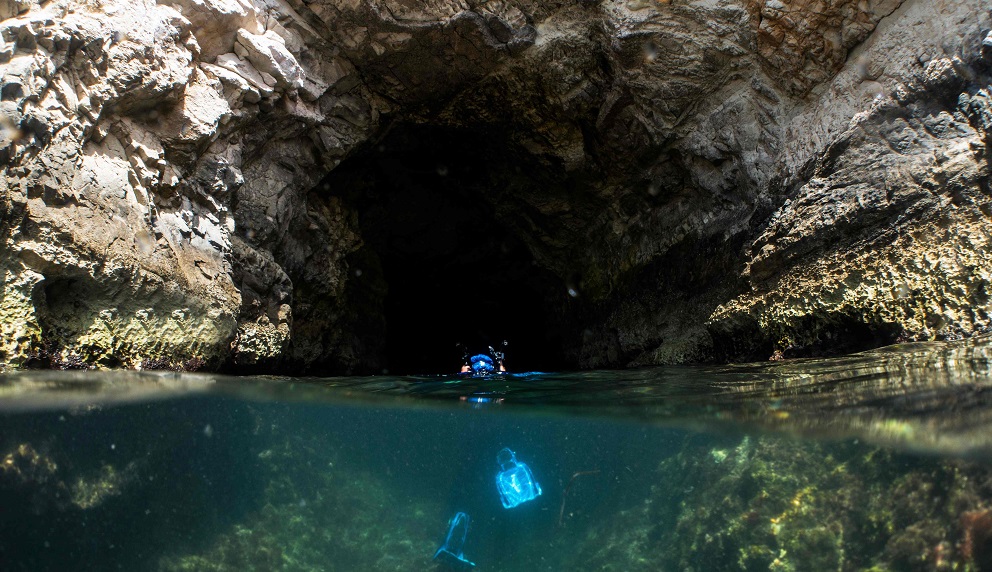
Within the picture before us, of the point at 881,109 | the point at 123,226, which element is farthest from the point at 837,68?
the point at 123,226

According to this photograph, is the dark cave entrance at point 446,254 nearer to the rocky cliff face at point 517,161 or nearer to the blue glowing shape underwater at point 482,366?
the rocky cliff face at point 517,161

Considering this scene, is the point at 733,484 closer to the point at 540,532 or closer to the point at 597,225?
the point at 540,532

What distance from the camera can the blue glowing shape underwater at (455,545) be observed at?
893 centimetres

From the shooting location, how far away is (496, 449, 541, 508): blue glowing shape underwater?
39.6ft

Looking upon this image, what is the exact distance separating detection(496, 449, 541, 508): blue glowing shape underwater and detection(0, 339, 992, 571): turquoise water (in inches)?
28.8

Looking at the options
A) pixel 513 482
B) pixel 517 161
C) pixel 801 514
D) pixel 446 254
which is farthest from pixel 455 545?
pixel 446 254

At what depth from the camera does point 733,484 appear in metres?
7.85

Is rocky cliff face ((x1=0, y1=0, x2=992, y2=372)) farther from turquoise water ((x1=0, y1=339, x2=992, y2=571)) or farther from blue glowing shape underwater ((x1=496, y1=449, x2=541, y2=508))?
blue glowing shape underwater ((x1=496, y1=449, x2=541, y2=508))

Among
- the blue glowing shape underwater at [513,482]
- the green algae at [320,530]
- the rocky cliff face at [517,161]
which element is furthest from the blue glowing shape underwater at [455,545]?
the rocky cliff face at [517,161]

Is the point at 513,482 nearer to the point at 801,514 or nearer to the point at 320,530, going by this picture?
the point at 320,530

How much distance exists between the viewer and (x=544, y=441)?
1159 cm

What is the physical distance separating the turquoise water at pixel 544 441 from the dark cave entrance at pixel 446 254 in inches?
187

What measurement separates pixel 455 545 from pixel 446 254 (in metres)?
7.94

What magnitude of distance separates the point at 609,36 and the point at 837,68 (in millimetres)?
3386
